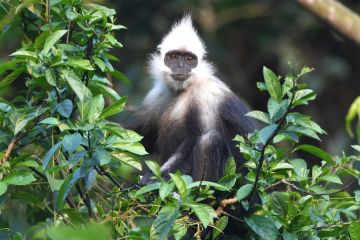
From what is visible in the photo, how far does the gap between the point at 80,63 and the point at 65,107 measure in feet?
0.74

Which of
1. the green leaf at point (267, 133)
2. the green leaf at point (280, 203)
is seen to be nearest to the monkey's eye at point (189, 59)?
the green leaf at point (280, 203)

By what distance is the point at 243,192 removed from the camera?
3568 mm

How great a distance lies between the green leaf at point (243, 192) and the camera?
3.55 meters

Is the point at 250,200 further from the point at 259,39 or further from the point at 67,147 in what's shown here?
the point at 259,39

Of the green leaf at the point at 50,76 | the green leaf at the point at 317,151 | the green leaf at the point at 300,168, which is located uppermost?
the green leaf at the point at 50,76

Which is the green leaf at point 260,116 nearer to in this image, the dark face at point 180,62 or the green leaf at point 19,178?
the green leaf at point 19,178

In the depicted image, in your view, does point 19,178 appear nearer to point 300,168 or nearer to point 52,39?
point 52,39

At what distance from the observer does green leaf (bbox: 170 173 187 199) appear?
344 cm

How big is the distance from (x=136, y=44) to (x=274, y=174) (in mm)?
6681

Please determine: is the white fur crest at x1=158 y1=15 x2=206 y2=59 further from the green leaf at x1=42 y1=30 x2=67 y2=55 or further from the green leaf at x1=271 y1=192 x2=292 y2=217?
the green leaf at x1=271 y1=192 x2=292 y2=217

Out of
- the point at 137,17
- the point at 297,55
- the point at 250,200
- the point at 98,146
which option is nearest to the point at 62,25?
the point at 98,146

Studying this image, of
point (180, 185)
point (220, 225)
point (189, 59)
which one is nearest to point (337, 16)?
point (189, 59)

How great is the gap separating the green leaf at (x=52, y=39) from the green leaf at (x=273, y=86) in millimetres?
1010

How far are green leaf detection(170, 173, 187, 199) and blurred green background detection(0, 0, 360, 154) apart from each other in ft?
19.7
